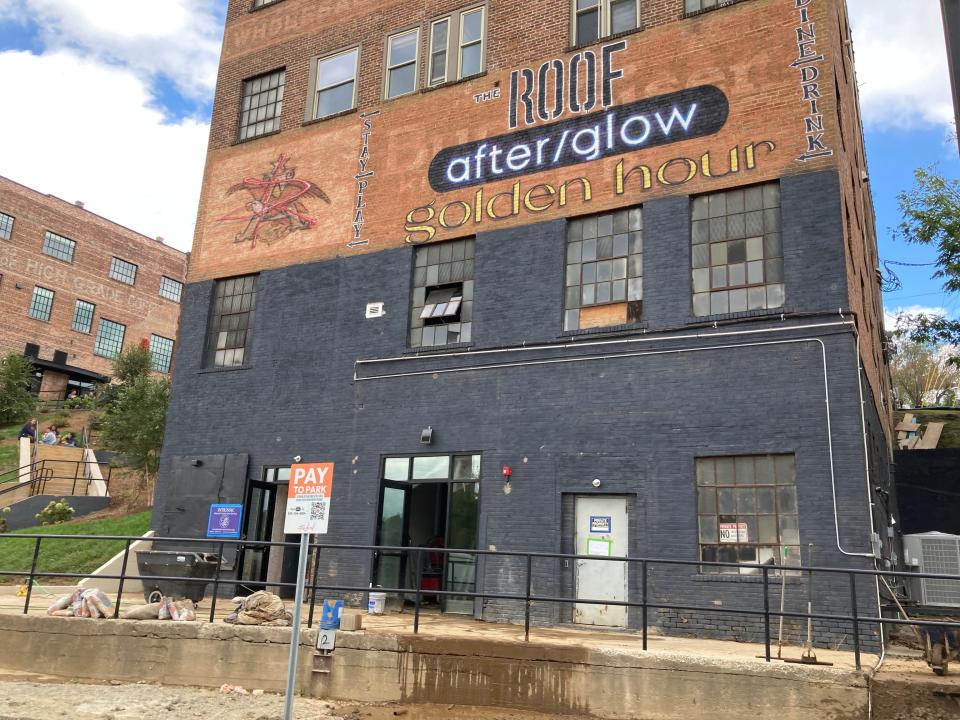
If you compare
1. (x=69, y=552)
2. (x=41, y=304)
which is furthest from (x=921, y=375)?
(x=41, y=304)

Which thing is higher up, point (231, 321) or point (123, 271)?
point (123, 271)

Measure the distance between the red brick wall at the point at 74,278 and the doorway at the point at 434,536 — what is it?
125 ft

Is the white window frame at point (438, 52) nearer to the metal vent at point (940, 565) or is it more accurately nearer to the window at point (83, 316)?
the metal vent at point (940, 565)

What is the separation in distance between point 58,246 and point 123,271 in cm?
450

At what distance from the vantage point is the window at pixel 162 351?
174ft

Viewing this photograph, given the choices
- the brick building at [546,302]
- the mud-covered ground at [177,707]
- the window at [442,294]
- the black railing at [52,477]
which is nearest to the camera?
the mud-covered ground at [177,707]

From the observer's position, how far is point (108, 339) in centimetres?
5056

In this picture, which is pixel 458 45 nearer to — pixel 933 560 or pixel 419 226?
pixel 419 226

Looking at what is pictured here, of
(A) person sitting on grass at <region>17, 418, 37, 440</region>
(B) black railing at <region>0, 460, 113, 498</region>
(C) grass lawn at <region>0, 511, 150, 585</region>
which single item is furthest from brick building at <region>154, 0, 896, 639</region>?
(A) person sitting on grass at <region>17, 418, 37, 440</region>

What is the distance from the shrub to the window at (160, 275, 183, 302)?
104 ft

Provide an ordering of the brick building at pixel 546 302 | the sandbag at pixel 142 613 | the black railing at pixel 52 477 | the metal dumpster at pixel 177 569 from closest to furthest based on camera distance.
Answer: the sandbag at pixel 142 613
the brick building at pixel 546 302
the metal dumpster at pixel 177 569
the black railing at pixel 52 477

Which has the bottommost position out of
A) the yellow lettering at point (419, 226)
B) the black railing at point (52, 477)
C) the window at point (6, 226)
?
the black railing at point (52, 477)

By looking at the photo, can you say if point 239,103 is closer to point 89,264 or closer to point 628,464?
point 628,464

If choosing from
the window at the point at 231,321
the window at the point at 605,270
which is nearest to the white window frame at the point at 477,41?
the window at the point at 605,270
